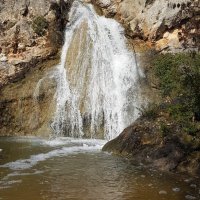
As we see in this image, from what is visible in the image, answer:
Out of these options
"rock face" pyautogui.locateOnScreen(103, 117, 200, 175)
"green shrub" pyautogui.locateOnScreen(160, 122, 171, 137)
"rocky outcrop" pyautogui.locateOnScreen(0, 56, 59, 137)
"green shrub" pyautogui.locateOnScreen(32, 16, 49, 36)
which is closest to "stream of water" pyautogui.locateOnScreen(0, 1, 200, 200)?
"rocky outcrop" pyautogui.locateOnScreen(0, 56, 59, 137)

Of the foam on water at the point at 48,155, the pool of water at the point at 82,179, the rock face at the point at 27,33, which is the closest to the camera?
the pool of water at the point at 82,179

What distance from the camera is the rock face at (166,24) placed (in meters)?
36.0

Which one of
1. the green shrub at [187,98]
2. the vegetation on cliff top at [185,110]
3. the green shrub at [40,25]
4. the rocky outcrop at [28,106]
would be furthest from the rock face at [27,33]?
the green shrub at [187,98]

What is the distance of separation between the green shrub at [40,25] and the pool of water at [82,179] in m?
17.2

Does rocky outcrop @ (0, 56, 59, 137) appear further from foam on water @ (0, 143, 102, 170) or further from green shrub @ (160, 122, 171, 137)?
green shrub @ (160, 122, 171, 137)

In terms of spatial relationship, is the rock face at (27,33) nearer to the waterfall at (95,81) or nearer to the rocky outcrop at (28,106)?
the waterfall at (95,81)

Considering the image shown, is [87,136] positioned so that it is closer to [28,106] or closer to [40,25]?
[28,106]

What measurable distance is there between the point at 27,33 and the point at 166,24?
40.0 feet

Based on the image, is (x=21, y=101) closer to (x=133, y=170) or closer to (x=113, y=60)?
(x=113, y=60)

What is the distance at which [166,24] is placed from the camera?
121 ft

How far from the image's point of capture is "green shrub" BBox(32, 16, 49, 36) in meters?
36.7

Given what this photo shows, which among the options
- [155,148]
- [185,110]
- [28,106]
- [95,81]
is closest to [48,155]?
[155,148]

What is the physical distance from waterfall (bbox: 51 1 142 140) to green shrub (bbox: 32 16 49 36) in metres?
2.03

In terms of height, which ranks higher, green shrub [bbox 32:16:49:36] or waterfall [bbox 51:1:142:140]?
green shrub [bbox 32:16:49:36]
